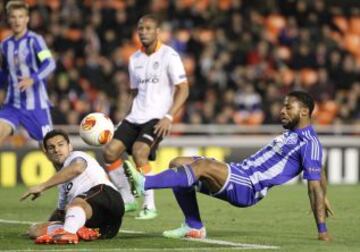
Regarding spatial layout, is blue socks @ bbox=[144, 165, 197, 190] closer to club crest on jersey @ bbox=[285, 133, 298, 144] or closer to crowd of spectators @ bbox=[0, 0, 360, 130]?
club crest on jersey @ bbox=[285, 133, 298, 144]

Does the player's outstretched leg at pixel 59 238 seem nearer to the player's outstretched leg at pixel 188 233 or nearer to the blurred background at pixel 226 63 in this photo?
the player's outstretched leg at pixel 188 233

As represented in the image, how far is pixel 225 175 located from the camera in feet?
31.8

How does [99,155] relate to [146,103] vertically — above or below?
below

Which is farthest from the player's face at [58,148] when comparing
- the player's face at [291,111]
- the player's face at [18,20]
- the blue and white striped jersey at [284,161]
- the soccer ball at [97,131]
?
the player's face at [18,20]

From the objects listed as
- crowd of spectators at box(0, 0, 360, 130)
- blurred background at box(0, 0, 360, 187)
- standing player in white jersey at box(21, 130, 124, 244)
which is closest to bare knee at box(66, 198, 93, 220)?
standing player in white jersey at box(21, 130, 124, 244)

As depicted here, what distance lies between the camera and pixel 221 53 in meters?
23.3

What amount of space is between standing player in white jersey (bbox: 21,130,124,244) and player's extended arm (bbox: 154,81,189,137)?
2.64 meters

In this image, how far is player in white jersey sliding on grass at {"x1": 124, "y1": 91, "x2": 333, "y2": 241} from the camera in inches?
382

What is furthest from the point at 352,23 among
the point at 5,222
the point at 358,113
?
the point at 5,222

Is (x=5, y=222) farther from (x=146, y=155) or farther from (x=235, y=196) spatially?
(x=235, y=196)

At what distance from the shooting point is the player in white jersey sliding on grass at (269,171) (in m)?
9.70

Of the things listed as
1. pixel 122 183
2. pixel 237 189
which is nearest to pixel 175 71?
pixel 122 183

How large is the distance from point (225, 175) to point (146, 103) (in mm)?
3320

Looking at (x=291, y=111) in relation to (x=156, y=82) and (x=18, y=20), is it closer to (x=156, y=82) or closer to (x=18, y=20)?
(x=156, y=82)
